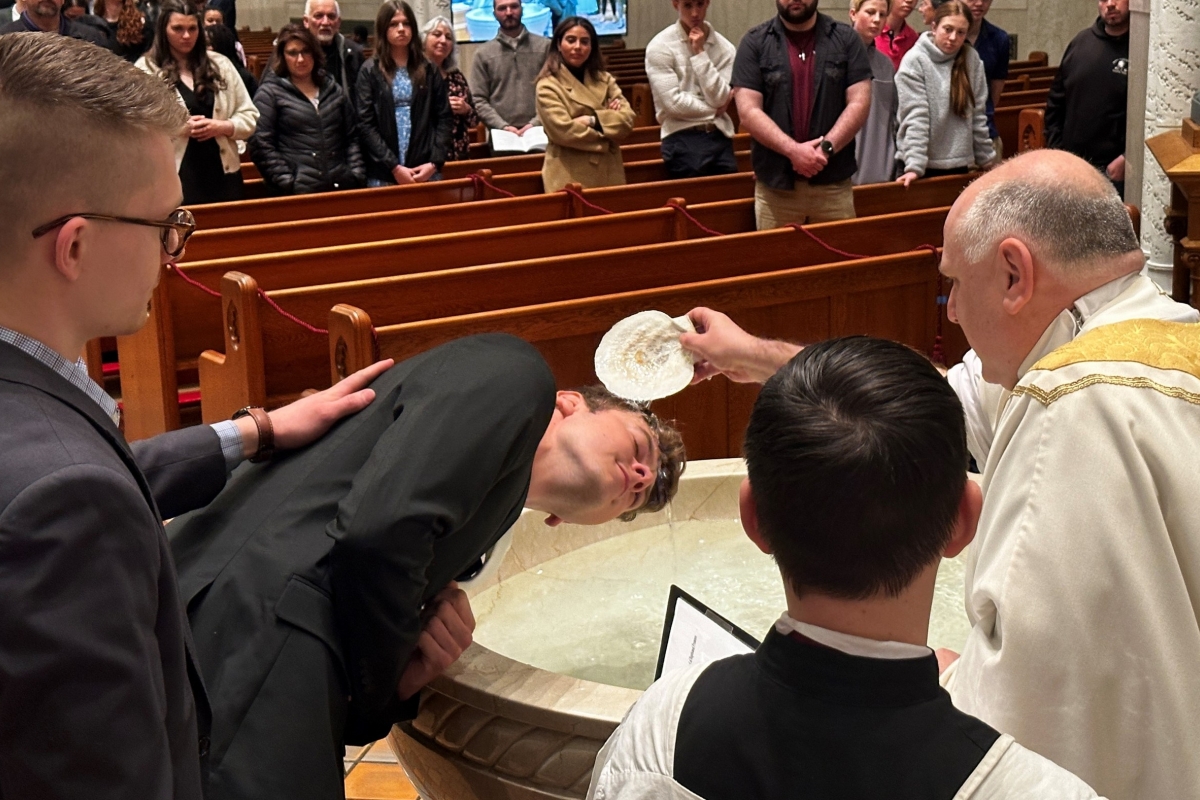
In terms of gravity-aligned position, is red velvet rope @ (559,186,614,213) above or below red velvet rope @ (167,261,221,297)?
above

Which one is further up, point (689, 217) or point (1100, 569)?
point (689, 217)

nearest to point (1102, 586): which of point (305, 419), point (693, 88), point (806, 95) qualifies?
point (305, 419)

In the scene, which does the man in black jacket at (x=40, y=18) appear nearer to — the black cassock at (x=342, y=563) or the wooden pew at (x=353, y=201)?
the wooden pew at (x=353, y=201)

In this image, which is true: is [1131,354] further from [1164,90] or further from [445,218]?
[445,218]

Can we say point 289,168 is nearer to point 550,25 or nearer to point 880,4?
point 880,4

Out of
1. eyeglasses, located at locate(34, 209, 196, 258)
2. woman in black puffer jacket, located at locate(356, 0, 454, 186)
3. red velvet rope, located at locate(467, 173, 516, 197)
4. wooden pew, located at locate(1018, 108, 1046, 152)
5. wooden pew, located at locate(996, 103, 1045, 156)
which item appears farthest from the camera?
wooden pew, located at locate(996, 103, 1045, 156)

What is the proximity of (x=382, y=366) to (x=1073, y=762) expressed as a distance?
1.32 meters

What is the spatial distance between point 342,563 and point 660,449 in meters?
0.92

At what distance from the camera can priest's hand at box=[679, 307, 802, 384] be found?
2797mm

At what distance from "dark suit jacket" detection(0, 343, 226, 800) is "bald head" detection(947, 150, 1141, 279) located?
1.36m

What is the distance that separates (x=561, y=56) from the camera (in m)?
7.00

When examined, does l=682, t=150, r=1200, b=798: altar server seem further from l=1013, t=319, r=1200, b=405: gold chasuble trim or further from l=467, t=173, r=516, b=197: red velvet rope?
l=467, t=173, r=516, b=197: red velvet rope

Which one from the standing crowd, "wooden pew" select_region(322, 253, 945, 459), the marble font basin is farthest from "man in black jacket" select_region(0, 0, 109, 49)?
the marble font basin

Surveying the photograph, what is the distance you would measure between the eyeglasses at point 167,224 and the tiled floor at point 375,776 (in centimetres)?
203
